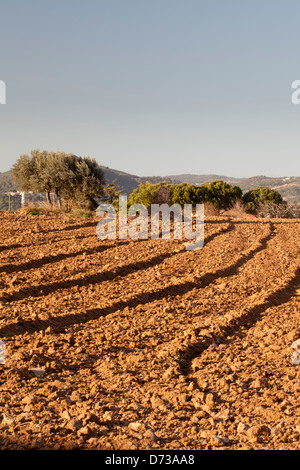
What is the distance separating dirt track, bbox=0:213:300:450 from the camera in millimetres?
2627

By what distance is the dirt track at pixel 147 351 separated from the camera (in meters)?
2.63

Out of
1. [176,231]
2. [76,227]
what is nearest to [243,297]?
[176,231]

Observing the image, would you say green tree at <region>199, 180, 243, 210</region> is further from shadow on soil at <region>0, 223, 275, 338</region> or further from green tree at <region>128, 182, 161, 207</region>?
shadow on soil at <region>0, 223, 275, 338</region>

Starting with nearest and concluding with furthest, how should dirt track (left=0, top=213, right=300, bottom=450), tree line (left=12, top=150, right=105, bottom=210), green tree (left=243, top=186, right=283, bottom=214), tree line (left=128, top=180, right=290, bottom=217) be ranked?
dirt track (left=0, top=213, right=300, bottom=450), tree line (left=12, top=150, right=105, bottom=210), tree line (left=128, top=180, right=290, bottom=217), green tree (left=243, top=186, right=283, bottom=214)

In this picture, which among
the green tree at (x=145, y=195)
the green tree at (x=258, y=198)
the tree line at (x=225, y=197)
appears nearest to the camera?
the green tree at (x=145, y=195)

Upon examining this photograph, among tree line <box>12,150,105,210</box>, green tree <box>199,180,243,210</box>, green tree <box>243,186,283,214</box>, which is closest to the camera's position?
tree line <box>12,150,105,210</box>

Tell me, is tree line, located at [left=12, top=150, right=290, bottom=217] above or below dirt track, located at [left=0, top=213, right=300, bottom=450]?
above

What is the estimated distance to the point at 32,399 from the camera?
2965 millimetres

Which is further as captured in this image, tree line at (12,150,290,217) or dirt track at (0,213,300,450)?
tree line at (12,150,290,217)

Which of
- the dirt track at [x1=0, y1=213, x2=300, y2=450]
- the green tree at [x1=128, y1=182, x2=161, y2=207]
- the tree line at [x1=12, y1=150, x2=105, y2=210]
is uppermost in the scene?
the tree line at [x1=12, y1=150, x2=105, y2=210]

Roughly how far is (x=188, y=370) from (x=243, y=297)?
8.28 ft

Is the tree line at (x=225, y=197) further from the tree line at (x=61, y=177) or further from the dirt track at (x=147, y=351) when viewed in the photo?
the dirt track at (x=147, y=351)

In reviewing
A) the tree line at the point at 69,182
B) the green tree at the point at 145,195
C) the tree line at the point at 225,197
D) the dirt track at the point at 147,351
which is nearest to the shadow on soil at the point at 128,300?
the dirt track at the point at 147,351

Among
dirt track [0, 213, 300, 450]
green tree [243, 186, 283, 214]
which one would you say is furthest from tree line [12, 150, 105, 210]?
dirt track [0, 213, 300, 450]
